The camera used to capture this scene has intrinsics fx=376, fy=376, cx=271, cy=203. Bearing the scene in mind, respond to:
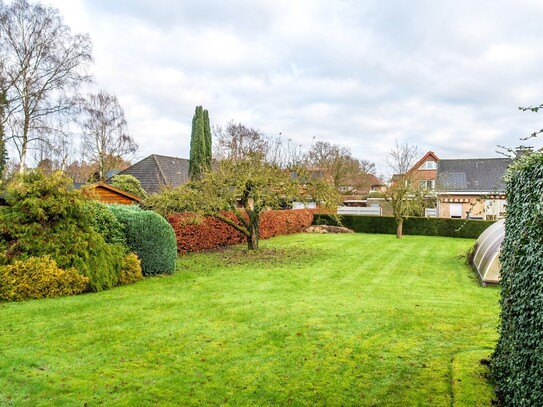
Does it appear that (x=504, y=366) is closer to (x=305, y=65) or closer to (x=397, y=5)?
(x=397, y=5)

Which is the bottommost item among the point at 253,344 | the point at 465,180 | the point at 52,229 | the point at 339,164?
the point at 253,344

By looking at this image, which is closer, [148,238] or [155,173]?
[148,238]

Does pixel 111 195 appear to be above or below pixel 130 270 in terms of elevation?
above

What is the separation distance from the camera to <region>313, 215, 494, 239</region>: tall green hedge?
867 inches

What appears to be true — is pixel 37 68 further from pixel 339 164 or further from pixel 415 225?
pixel 339 164

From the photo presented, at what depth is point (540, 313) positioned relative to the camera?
97.0 inches

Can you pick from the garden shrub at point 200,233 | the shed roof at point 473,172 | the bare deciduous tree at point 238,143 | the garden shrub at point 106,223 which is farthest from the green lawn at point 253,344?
the shed roof at point 473,172

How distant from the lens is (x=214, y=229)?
1612 cm

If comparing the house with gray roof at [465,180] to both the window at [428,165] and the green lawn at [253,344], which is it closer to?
the window at [428,165]

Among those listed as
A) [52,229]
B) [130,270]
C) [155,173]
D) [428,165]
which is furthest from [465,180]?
[52,229]

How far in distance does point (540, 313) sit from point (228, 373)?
124 inches

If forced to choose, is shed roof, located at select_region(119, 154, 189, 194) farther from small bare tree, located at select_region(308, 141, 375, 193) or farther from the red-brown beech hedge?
small bare tree, located at select_region(308, 141, 375, 193)

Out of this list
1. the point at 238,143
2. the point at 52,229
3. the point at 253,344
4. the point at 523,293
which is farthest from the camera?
the point at 238,143

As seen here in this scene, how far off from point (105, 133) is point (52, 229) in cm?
3089
